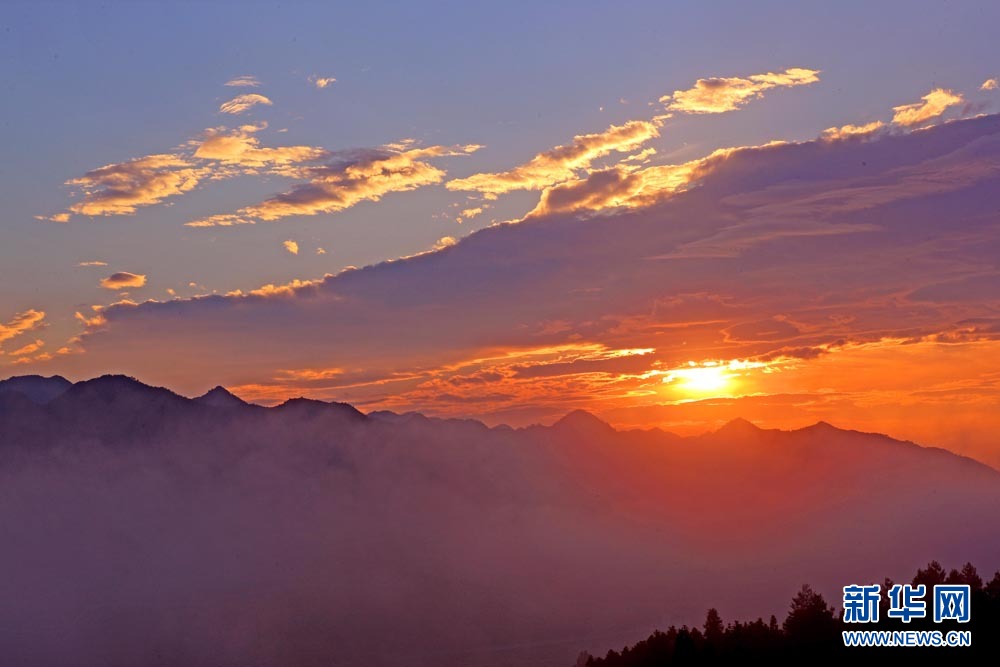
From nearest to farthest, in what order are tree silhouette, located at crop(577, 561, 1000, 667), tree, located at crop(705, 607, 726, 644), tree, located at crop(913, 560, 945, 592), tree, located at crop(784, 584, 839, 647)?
tree silhouette, located at crop(577, 561, 1000, 667) < tree, located at crop(784, 584, 839, 647) < tree, located at crop(705, 607, 726, 644) < tree, located at crop(913, 560, 945, 592)

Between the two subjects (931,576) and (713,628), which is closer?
(713,628)

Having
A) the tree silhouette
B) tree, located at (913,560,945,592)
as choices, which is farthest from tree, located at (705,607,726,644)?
tree, located at (913,560,945,592)

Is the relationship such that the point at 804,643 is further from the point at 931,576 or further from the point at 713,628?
the point at 931,576

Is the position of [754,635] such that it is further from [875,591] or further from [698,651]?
[875,591]

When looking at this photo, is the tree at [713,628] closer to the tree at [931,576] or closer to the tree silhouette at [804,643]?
the tree silhouette at [804,643]

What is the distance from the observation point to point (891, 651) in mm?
111688

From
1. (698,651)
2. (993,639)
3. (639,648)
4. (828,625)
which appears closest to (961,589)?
(993,639)

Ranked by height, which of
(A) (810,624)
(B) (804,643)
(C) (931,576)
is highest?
(C) (931,576)

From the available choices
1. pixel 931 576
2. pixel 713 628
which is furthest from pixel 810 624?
pixel 931 576

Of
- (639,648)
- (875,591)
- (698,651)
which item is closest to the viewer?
(875,591)

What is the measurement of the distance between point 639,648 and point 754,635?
15705mm

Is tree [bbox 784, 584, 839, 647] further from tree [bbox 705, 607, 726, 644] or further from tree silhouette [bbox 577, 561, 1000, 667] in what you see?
tree [bbox 705, 607, 726, 644]

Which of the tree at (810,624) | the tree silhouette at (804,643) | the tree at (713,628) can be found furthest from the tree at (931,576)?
the tree at (713,628)

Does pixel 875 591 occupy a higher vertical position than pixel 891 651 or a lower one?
higher
